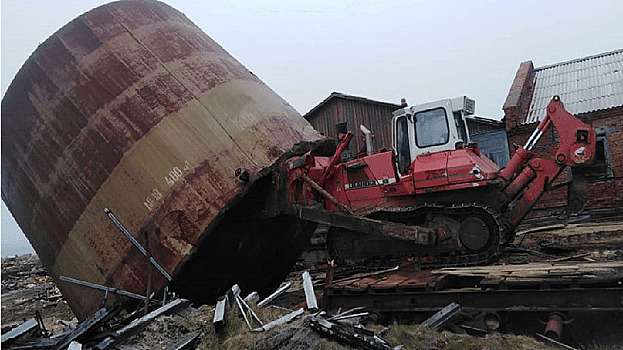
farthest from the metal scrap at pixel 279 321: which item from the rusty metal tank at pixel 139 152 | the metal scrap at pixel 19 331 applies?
the metal scrap at pixel 19 331

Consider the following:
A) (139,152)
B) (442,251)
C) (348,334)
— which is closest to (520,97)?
(442,251)

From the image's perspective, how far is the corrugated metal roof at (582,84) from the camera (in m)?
15.3

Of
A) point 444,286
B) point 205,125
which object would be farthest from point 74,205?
point 444,286

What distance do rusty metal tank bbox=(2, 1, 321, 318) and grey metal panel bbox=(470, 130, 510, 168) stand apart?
1075 centimetres

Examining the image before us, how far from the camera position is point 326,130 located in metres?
19.6

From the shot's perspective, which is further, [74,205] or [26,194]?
[26,194]

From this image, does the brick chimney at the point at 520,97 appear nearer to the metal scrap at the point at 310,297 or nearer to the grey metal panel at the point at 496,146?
the grey metal panel at the point at 496,146

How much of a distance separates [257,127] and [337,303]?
255 cm

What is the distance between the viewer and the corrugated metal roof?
15.3 m

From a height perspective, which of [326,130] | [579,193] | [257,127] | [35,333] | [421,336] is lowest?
[421,336]

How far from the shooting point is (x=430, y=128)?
8.12 m

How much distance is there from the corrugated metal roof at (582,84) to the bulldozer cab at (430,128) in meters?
8.95

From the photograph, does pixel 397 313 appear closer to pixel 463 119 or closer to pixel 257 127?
pixel 257 127

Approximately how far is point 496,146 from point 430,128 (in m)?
9.29
